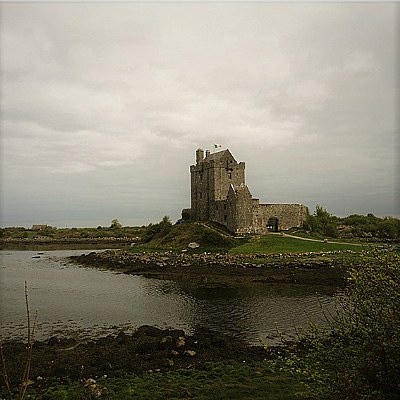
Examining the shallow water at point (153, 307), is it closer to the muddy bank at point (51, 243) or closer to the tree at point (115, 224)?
the muddy bank at point (51, 243)

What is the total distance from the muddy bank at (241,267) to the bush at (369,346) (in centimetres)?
2219

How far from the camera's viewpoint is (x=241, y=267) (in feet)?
120

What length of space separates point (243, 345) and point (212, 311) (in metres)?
6.33

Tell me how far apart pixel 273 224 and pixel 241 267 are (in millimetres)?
18625

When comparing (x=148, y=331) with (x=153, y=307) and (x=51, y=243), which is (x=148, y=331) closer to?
(x=153, y=307)

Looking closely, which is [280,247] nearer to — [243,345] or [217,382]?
[243,345]

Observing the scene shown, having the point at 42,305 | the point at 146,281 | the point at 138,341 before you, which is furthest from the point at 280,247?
the point at 138,341

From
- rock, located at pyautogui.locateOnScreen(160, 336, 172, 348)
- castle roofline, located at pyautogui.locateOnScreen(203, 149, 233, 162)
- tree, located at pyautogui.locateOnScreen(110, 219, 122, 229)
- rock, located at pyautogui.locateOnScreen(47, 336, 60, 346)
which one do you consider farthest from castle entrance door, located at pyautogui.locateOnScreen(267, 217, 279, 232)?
tree, located at pyautogui.locateOnScreen(110, 219, 122, 229)

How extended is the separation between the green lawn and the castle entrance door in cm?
714

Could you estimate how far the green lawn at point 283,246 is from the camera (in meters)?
41.2

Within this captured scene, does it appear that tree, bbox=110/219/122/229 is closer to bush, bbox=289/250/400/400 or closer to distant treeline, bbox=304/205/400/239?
distant treeline, bbox=304/205/400/239

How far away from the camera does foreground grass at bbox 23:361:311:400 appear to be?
11.3 metres

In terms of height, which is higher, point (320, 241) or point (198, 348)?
point (320, 241)

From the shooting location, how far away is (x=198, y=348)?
51.5 feet
